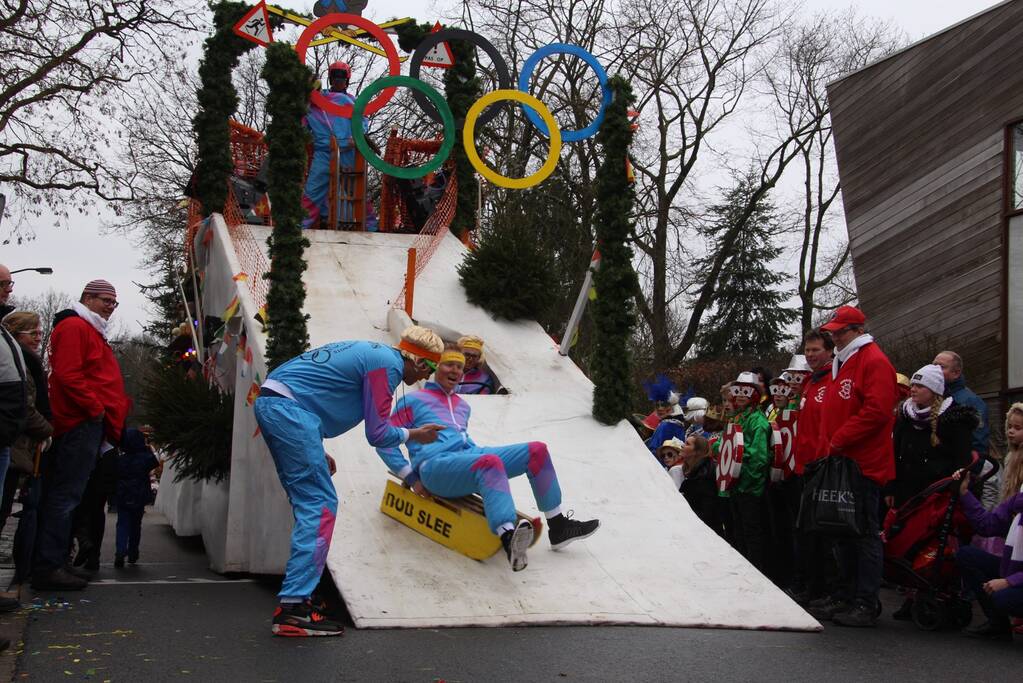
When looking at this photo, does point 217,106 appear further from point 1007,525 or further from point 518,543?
point 1007,525

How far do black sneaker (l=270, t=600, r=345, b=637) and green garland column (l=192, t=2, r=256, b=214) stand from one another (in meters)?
7.52

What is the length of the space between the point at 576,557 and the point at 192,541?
6944mm

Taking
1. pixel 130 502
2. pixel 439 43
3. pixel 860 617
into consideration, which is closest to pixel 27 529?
pixel 130 502

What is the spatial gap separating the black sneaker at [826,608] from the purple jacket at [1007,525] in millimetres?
969

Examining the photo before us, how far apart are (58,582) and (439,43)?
830cm

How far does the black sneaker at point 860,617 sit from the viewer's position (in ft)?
23.1

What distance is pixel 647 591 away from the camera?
7.26 meters

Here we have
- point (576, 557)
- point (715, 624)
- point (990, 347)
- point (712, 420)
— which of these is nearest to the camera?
point (715, 624)

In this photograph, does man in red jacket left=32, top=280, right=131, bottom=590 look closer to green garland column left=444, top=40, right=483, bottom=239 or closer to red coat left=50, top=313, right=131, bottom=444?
red coat left=50, top=313, right=131, bottom=444

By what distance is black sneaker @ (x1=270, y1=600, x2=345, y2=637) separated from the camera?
6027mm

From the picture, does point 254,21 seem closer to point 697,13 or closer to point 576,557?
point 576,557

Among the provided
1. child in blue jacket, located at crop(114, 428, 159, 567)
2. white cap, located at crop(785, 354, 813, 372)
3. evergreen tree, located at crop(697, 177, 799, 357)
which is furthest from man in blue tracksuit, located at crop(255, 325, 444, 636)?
evergreen tree, located at crop(697, 177, 799, 357)

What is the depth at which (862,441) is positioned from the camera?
7148mm

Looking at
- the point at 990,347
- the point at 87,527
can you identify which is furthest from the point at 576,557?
the point at 990,347
